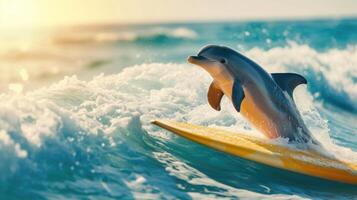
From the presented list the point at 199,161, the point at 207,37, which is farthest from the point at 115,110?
the point at 207,37

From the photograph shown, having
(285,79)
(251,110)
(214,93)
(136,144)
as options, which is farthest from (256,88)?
(136,144)

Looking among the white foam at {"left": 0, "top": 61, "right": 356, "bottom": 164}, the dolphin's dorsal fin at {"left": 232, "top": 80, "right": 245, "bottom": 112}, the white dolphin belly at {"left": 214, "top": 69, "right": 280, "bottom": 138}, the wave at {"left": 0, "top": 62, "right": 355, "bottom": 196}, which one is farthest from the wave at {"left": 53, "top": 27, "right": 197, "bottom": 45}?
the dolphin's dorsal fin at {"left": 232, "top": 80, "right": 245, "bottom": 112}

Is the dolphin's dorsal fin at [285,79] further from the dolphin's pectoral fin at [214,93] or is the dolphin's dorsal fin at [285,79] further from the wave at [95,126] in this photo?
the wave at [95,126]

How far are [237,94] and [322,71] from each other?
12967 millimetres

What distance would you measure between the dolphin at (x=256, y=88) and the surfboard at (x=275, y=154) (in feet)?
0.98

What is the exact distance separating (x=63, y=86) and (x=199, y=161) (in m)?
3.08

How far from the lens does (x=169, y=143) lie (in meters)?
9.94

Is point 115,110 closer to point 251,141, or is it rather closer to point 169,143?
point 169,143

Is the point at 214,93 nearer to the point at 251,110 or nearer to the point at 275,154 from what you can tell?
the point at 251,110

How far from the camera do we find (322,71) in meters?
21.5

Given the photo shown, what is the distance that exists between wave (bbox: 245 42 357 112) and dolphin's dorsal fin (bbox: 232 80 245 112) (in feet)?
32.7

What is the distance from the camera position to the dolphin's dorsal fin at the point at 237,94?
905cm

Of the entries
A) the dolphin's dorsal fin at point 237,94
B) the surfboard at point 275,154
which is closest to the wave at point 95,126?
the surfboard at point 275,154

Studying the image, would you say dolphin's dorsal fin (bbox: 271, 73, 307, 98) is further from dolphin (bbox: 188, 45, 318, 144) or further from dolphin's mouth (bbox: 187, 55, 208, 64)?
dolphin's mouth (bbox: 187, 55, 208, 64)
